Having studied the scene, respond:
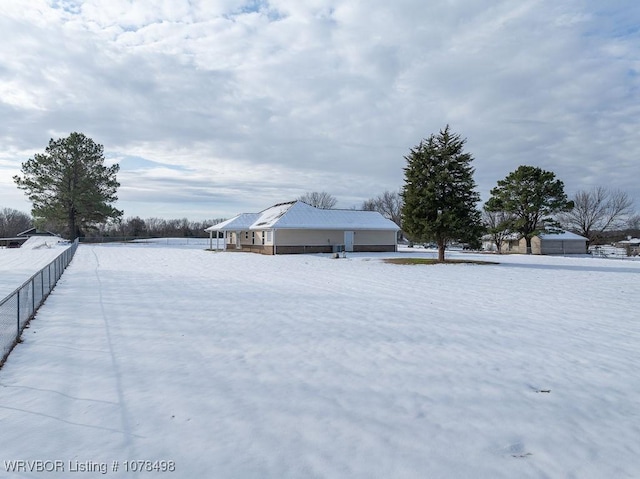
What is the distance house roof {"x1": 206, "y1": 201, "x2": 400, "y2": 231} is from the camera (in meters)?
35.1

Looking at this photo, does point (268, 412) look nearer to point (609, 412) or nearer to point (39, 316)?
point (609, 412)

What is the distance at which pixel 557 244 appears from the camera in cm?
4678

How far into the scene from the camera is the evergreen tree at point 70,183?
158 ft

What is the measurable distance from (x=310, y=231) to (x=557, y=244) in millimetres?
31007

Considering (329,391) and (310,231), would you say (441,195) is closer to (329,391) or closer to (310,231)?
(310,231)

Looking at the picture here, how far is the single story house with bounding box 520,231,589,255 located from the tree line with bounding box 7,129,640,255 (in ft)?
8.95

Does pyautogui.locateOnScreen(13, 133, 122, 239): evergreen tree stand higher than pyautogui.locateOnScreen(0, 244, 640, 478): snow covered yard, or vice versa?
pyautogui.locateOnScreen(13, 133, 122, 239): evergreen tree

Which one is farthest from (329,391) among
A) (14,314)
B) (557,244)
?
(557,244)

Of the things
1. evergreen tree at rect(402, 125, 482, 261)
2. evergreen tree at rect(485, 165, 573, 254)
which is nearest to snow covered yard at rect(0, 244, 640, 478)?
evergreen tree at rect(402, 125, 482, 261)

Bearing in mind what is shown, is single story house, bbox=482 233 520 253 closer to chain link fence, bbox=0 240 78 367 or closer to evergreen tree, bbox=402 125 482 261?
evergreen tree, bbox=402 125 482 261

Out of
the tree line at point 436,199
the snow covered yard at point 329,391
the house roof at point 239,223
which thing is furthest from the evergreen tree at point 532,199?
the snow covered yard at point 329,391

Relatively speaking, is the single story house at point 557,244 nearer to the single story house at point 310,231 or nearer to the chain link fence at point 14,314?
the single story house at point 310,231

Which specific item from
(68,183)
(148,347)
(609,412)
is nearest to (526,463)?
(609,412)

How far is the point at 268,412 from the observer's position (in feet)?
15.0
